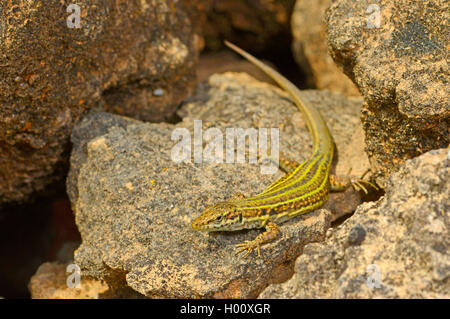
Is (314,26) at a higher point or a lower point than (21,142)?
higher

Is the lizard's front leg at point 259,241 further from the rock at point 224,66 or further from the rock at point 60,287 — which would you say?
the rock at point 224,66

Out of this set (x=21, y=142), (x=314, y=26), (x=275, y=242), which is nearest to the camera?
(x=275, y=242)

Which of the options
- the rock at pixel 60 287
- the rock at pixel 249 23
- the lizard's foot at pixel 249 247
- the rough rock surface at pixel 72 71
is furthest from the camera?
the rock at pixel 249 23

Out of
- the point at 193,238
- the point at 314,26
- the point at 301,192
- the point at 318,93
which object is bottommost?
the point at 193,238

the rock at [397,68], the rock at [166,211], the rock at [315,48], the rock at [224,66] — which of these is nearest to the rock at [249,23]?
the rock at [224,66]

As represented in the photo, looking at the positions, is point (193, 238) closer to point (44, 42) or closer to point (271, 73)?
point (44, 42)

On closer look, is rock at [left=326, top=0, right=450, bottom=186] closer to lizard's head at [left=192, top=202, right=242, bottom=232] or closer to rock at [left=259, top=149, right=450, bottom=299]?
rock at [left=259, top=149, right=450, bottom=299]

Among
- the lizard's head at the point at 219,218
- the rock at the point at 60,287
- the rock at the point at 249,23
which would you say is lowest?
the rock at the point at 60,287

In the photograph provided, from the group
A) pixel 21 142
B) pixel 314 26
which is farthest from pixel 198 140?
pixel 314 26
